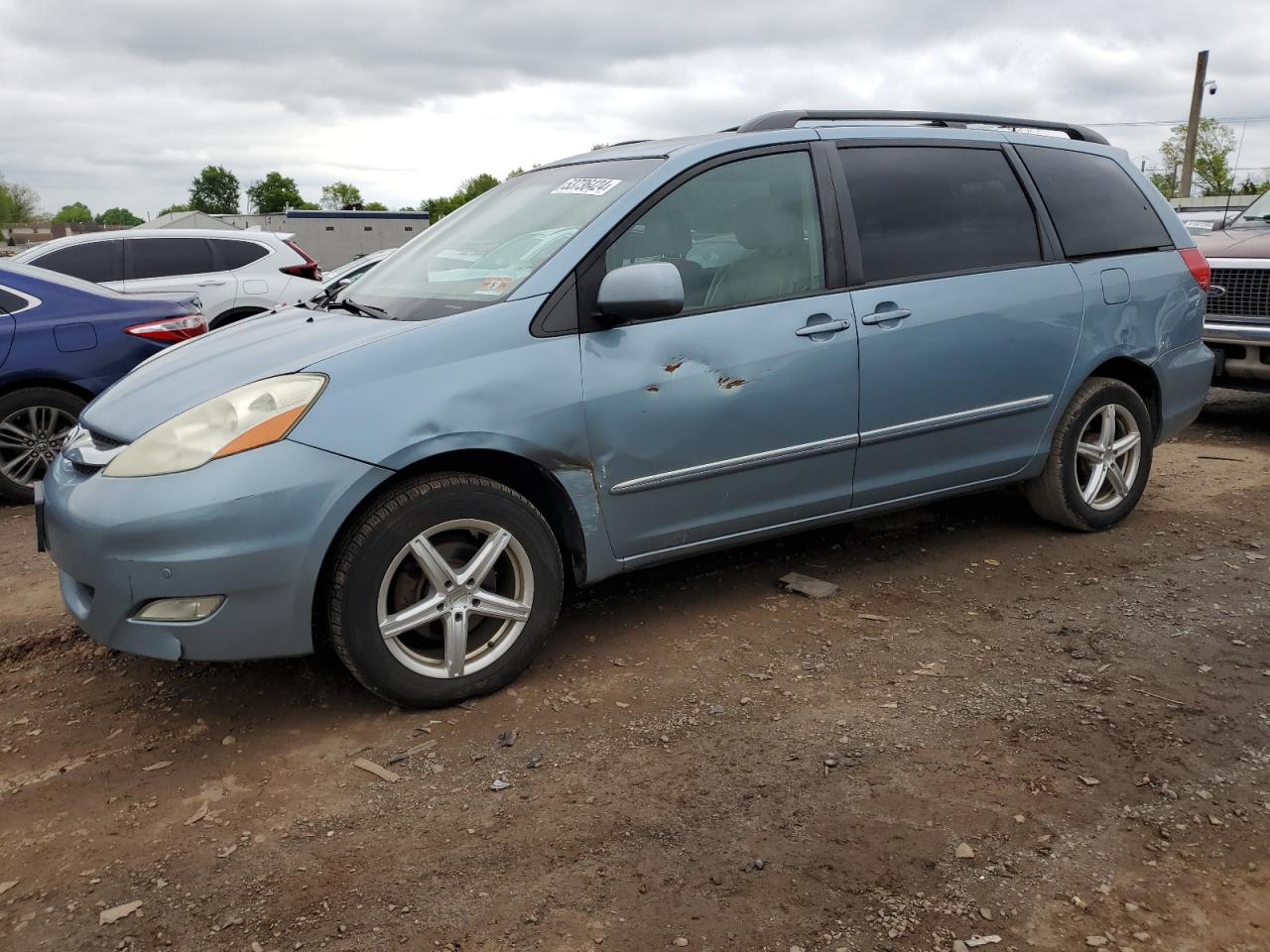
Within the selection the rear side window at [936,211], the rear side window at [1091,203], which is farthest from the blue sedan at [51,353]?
the rear side window at [1091,203]

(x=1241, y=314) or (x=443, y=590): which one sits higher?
(x=1241, y=314)

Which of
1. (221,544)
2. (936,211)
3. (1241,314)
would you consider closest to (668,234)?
(936,211)

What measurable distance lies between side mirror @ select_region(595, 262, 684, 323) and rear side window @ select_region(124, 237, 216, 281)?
8322 mm

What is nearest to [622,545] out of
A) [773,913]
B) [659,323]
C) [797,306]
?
[659,323]

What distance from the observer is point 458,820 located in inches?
112

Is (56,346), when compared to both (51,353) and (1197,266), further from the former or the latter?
(1197,266)

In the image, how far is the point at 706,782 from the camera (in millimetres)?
2984

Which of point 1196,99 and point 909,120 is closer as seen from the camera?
point 909,120

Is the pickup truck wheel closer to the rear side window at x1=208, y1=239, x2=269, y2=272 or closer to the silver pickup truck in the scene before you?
the silver pickup truck

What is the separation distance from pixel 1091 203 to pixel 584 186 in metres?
2.47

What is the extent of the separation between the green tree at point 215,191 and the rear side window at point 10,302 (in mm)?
120519

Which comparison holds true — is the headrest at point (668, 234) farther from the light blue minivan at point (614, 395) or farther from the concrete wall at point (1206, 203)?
the concrete wall at point (1206, 203)

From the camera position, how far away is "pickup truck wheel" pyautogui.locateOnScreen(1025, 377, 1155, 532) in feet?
15.9

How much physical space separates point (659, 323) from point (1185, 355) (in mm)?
3008
